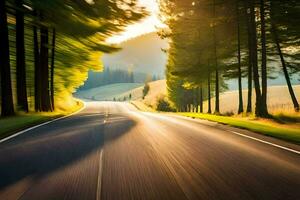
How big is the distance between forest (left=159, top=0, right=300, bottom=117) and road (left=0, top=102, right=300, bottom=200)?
54.9ft

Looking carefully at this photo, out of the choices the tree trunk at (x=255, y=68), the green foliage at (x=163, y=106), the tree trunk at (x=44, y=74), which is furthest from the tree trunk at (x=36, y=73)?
the green foliage at (x=163, y=106)

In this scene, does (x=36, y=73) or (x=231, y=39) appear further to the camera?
(x=231, y=39)

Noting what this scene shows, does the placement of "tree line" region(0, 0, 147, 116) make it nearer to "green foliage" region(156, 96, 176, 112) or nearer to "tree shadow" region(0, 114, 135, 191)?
"tree shadow" region(0, 114, 135, 191)

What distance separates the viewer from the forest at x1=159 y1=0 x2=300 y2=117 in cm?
2951

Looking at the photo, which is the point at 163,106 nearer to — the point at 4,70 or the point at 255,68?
the point at 255,68

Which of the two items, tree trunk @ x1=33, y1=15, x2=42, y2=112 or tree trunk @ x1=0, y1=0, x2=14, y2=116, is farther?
tree trunk @ x1=33, y1=15, x2=42, y2=112

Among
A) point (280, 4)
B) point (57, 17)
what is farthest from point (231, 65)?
point (57, 17)

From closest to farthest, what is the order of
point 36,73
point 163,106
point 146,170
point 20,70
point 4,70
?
point 146,170 < point 4,70 < point 20,70 < point 36,73 < point 163,106

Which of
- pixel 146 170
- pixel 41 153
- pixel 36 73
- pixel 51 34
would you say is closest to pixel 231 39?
pixel 51 34

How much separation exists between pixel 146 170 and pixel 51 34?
1267 inches

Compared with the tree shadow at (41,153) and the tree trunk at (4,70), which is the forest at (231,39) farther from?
the tree shadow at (41,153)

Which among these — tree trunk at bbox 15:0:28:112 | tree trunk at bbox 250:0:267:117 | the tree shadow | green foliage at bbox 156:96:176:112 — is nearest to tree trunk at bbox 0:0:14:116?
tree trunk at bbox 15:0:28:112

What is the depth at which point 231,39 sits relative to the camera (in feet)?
121

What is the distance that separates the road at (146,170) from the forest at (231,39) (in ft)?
54.9
